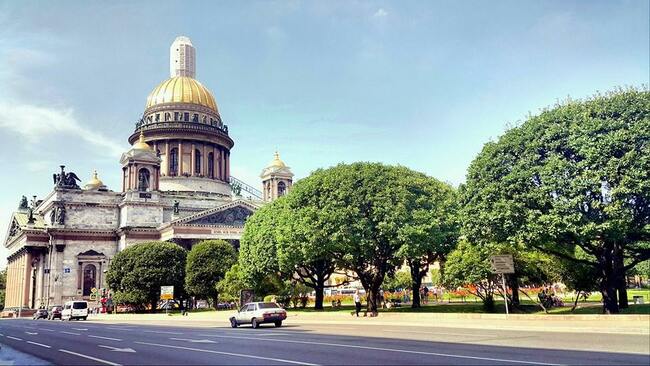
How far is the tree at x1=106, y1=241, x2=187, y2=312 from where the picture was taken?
243ft

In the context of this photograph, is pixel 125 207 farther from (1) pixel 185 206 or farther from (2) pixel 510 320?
(2) pixel 510 320

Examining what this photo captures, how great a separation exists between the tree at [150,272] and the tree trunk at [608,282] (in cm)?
5415

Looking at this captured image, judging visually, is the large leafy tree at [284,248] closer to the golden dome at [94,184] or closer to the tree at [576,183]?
the tree at [576,183]

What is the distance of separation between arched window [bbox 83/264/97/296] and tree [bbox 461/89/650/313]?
74727mm

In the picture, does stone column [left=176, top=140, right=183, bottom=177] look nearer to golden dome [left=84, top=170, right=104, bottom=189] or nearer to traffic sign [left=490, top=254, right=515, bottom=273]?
golden dome [left=84, top=170, right=104, bottom=189]

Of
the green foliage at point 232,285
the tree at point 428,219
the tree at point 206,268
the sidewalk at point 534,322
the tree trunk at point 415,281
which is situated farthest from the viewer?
the tree at point 206,268

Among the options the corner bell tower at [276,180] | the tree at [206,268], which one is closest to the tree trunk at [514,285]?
the tree at [206,268]

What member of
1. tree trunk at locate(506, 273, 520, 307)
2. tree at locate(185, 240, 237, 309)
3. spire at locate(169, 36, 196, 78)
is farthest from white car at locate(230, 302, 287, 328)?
spire at locate(169, 36, 196, 78)

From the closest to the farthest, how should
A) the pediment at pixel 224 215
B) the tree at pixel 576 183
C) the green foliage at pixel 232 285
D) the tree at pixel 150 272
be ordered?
the tree at pixel 576 183 → the green foliage at pixel 232 285 → the tree at pixel 150 272 → the pediment at pixel 224 215

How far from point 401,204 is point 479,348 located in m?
25.5

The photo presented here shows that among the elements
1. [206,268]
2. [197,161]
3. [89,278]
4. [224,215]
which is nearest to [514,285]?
[206,268]

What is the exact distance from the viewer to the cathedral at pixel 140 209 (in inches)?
3607

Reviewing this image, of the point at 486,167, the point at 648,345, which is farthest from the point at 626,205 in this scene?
the point at 648,345

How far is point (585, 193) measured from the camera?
3114 cm
